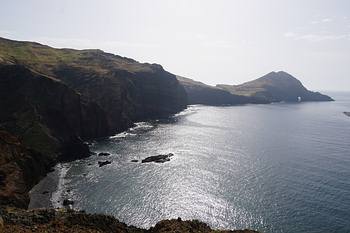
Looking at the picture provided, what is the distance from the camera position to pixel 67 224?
5353 cm

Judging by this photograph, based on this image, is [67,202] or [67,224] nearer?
[67,224]

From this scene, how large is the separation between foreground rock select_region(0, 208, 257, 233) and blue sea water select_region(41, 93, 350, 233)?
932 inches

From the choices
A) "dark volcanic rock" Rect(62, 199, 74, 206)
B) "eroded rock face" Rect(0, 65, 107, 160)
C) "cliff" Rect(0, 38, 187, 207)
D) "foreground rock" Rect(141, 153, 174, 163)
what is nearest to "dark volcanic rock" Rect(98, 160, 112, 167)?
"eroded rock face" Rect(0, 65, 107, 160)

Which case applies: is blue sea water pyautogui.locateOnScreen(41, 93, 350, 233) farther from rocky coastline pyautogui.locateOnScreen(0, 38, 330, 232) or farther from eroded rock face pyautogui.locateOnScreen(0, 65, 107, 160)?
eroded rock face pyautogui.locateOnScreen(0, 65, 107, 160)

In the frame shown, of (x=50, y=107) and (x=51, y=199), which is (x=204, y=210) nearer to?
(x=51, y=199)

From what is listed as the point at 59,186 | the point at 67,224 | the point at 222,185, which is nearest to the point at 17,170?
the point at 59,186

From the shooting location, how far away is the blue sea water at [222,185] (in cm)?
8856

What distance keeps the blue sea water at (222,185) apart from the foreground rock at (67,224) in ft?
77.7

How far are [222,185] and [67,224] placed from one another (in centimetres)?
6613

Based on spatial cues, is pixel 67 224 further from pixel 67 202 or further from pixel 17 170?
pixel 17 170

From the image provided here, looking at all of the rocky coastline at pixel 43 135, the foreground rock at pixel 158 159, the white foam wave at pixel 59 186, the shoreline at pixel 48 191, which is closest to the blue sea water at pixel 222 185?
the white foam wave at pixel 59 186

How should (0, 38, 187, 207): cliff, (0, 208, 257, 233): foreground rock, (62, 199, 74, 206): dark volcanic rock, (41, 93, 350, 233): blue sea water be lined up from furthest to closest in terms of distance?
(0, 38, 187, 207): cliff → (62, 199, 74, 206): dark volcanic rock → (41, 93, 350, 233): blue sea water → (0, 208, 257, 233): foreground rock

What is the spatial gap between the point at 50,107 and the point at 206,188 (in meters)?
77.2

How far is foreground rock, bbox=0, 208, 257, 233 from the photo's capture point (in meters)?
50.6
